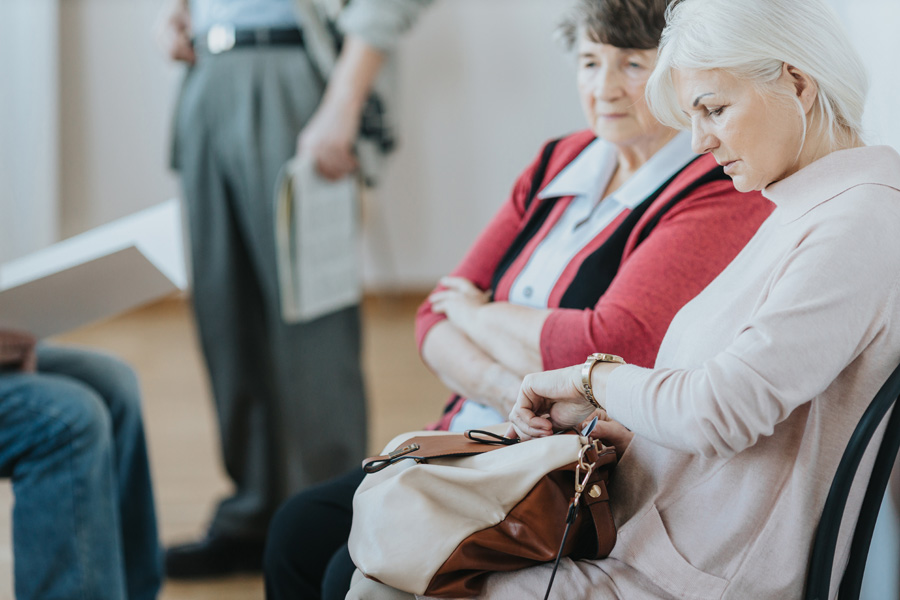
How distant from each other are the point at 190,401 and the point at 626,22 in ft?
8.12

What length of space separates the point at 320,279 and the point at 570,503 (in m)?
1.25

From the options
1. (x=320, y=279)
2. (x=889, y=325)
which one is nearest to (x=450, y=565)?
(x=889, y=325)

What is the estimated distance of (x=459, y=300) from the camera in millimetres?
1450

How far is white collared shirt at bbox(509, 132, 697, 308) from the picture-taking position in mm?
1283

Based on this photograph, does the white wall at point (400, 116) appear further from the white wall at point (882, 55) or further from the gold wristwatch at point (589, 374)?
the gold wristwatch at point (589, 374)

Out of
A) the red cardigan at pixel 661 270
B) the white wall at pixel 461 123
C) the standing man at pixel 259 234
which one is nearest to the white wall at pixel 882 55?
the red cardigan at pixel 661 270

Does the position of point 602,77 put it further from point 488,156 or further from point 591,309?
point 488,156

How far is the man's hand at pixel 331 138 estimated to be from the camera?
2.05 metres

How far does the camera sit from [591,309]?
126 centimetres

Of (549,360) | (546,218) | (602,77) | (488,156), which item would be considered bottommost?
(488,156)

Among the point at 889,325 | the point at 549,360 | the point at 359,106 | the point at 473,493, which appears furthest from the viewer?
the point at 359,106

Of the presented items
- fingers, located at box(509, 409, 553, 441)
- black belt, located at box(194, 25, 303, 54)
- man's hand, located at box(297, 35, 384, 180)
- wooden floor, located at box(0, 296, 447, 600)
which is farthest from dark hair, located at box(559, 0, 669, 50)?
wooden floor, located at box(0, 296, 447, 600)

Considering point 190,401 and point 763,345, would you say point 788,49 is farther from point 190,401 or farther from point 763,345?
point 190,401

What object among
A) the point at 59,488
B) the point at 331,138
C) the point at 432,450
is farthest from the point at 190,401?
the point at 432,450
